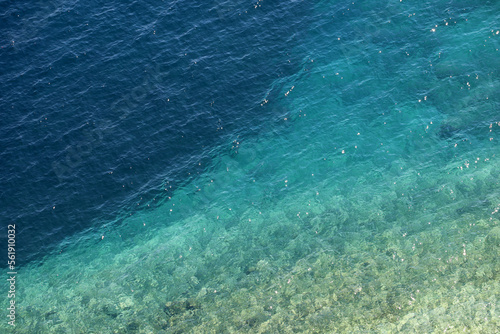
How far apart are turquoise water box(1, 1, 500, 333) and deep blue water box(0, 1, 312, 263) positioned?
10.6ft

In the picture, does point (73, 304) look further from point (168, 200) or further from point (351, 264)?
point (351, 264)

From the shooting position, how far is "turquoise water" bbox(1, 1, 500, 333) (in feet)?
173

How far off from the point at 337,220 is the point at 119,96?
38.7 meters

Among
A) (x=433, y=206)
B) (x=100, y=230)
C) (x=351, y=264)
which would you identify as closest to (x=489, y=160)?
(x=433, y=206)

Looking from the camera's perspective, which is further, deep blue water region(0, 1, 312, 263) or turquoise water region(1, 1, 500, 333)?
deep blue water region(0, 1, 312, 263)

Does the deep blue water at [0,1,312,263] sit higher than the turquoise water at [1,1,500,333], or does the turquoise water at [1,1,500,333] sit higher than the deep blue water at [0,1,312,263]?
the deep blue water at [0,1,312,263]

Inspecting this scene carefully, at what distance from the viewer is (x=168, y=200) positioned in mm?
66812

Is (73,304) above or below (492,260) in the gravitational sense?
above

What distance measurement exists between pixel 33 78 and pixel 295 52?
4238cm

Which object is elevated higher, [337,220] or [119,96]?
[119,96]

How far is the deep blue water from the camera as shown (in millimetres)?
67500

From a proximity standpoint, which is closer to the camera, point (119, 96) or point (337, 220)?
point (337, 220)

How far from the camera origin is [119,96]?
7588 cm

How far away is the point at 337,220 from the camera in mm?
61188
